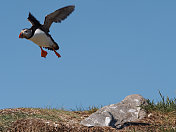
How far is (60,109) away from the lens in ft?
37.6

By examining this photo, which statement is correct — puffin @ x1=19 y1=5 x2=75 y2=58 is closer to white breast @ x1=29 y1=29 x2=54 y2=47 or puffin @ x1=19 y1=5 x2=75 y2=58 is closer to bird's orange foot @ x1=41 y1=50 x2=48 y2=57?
white breast @ x1=29 y1=29 x2=54 y2=47

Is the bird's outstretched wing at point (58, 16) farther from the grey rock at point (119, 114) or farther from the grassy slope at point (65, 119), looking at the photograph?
the grey rock at point (119, 114)

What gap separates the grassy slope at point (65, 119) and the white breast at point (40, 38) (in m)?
2.60

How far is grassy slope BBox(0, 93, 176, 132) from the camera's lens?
7.64 metres

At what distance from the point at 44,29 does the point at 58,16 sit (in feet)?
2.84

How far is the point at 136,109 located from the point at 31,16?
5534 mm

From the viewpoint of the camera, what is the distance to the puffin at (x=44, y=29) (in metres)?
10.4

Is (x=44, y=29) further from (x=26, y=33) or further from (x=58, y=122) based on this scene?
(x=58, y=122)

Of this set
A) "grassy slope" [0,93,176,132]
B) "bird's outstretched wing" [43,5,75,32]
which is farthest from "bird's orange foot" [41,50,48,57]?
"grassy slope" [0,93,176,132]

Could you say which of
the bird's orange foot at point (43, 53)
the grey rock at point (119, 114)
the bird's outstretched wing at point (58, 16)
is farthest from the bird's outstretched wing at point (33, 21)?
the grey rock at point (119, 114)

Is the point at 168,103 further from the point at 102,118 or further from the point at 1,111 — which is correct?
the point at 1,111

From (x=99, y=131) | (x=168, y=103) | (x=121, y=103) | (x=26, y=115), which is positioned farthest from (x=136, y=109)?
(x=26, y=115)

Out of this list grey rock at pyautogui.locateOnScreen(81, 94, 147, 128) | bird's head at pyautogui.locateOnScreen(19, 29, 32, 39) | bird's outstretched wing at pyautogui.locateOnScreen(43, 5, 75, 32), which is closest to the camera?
grey rock at pyautogui.locateOnScreen(81, 94, 147, 128)

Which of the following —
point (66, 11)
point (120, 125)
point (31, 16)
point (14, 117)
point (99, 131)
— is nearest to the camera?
point (99, 131)
